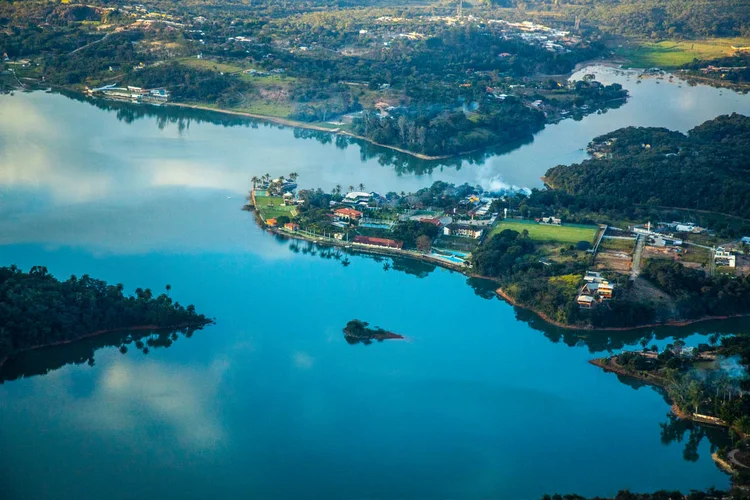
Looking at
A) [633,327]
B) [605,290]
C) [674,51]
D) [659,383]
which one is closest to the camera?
[659,383]

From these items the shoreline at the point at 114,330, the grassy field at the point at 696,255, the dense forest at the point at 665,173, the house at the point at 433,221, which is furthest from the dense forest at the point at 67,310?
the dense forest at the point at 665,173

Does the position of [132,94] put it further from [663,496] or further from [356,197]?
[663,496]

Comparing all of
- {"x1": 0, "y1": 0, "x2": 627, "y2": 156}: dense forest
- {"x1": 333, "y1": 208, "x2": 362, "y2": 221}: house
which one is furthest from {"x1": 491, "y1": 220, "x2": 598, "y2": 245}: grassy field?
{"x1": 0, "y1": 0, "x2": 627, "y2": 156}: dense forest

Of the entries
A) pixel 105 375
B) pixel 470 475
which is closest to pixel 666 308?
pixel 470 475

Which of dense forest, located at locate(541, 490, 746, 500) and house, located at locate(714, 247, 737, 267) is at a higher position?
house, located at locate(714, 247, 737, 267)

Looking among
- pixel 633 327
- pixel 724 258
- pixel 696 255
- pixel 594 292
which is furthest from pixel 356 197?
pixel 724 258

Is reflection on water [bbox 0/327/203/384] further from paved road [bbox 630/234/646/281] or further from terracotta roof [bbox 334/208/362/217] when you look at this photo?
paved road [bbox 630/234/646/281]
